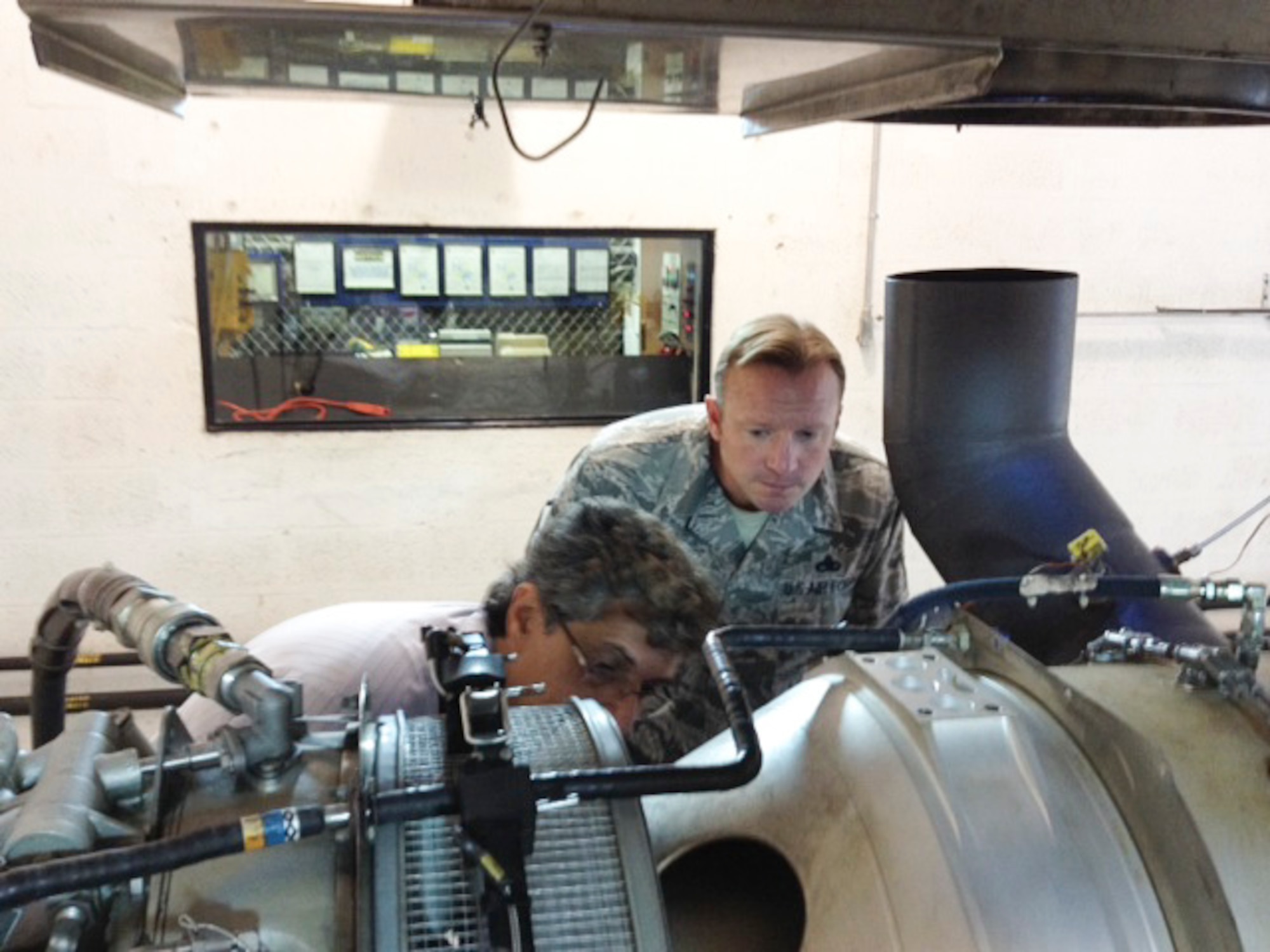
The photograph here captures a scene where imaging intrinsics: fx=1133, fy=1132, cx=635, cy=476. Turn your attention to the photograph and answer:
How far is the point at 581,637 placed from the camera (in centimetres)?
133

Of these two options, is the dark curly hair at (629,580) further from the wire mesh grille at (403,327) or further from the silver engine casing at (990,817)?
the wire mesh grille at (403,327)

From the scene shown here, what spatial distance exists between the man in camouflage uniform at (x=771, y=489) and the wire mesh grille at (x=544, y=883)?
43.4 inches

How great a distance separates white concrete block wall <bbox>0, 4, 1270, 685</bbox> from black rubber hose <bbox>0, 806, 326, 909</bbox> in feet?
7.66

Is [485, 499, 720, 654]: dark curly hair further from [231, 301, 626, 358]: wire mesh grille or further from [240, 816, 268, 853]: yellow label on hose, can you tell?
[231, 301, 626, 358]: wire mesh grille

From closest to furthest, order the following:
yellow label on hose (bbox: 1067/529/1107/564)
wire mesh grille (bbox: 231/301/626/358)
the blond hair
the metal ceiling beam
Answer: the metal ceiling beam
yellow label on hose (bbox: 1067/529/1107/564)
the blond hair
wire mesh grille (bbox: 231/301/626/358)

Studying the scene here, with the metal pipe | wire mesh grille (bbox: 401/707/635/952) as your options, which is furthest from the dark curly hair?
the metal pipe

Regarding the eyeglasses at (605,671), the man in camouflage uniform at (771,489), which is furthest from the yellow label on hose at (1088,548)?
the man in camouflage uniform at (771,489)

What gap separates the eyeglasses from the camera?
1330mm

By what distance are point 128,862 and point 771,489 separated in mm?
1345

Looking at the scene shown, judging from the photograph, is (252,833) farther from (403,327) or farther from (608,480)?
(403,327)

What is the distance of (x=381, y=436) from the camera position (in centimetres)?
312

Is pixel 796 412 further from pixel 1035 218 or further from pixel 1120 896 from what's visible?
pixel 1035 218

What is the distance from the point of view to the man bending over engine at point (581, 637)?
1.32m

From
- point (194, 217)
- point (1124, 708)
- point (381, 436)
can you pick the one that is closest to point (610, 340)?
point (381, 436)
